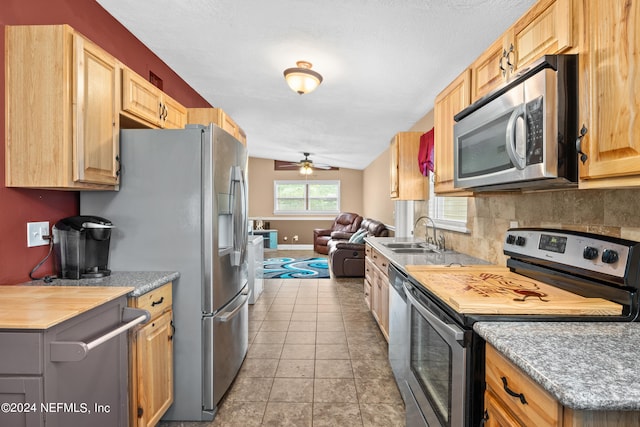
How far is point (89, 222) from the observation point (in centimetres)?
183

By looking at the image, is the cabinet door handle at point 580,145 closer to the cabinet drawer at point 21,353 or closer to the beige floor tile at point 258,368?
the cabinet drawer at point 21,353

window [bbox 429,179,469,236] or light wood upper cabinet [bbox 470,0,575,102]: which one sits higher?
light wood upper cabinet [bbox 470,0,575,102]

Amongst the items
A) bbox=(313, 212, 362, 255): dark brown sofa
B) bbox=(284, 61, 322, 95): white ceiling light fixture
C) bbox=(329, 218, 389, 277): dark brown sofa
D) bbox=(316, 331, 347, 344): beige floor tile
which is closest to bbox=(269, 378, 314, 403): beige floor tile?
bbox=(316, 331, 347, 344): beige floor tile

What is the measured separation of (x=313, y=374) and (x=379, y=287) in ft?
3.45

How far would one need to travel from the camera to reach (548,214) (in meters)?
1.75

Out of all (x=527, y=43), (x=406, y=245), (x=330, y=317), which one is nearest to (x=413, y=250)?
(x=406, y=245)

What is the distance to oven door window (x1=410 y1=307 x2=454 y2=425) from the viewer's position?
1341mm

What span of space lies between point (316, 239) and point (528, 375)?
8010 millimetres

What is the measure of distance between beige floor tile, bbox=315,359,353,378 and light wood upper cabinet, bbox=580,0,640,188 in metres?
2.08

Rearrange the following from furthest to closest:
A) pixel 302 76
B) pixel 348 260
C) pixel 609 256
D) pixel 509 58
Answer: pixel 348 260, pixel 302 76, pixel 509 58, pixel 609 256

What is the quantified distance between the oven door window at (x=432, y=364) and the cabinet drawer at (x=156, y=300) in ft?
4.61

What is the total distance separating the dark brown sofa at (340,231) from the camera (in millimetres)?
8031

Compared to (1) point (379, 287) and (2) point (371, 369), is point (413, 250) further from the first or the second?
(2) point (371, 369)

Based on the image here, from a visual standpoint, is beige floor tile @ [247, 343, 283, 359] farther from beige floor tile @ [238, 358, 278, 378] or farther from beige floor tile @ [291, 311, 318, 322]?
beige floor tile @ [291, 311, 318, 322]
